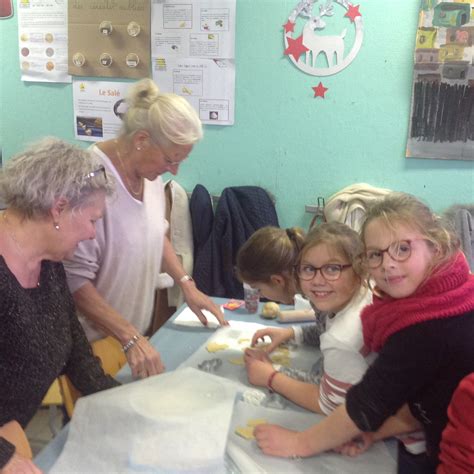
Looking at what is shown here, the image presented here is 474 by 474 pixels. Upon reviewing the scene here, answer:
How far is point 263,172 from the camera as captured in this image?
269 cm

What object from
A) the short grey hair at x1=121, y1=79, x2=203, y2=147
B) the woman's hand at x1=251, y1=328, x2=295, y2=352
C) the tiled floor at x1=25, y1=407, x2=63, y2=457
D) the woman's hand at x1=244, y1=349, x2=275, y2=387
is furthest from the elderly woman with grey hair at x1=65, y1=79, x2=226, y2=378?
the tiled floor at x1=25, y1=407, x2=63, y2=457

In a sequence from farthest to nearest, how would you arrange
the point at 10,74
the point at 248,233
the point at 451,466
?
1. the point at 10,74
2. the point at 248,233
3. the point at 451,466

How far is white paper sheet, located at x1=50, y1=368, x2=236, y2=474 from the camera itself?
0.99 meters

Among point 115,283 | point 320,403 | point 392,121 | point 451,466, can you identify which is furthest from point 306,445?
point 392,121

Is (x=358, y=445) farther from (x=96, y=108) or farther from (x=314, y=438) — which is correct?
(x=96, y=108)

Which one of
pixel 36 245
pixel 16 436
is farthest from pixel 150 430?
pixel 36 245

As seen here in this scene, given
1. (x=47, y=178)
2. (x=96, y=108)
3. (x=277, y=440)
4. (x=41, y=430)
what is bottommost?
(x=41, y=430)

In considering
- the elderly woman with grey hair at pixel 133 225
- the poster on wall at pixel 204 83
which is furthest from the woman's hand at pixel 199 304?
the poster on wall at pixel 204 83

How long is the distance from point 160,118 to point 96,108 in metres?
1.40

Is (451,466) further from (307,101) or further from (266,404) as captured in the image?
(307,101)

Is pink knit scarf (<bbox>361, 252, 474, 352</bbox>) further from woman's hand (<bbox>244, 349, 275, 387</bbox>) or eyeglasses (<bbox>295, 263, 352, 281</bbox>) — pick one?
woman's hand (<bbox>244, 349, 275, 387</bbox>)

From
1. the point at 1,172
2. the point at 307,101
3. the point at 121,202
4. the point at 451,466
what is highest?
the point at 307,101

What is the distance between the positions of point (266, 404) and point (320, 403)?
0.15 meters

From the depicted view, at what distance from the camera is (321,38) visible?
2408mm
